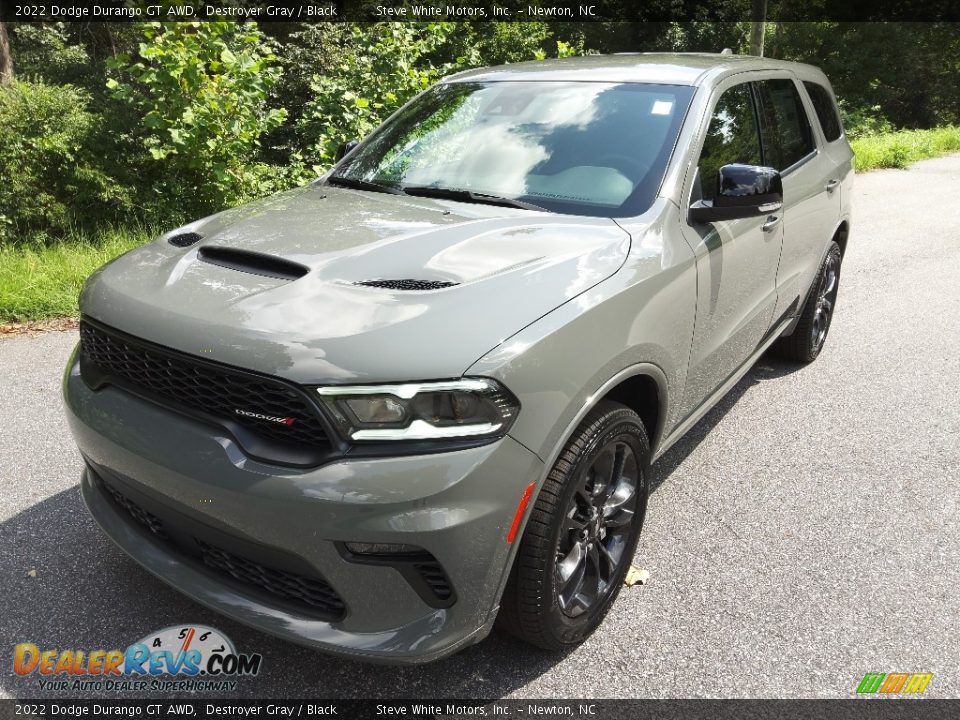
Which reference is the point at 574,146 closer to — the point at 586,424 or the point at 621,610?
the point at 586,424

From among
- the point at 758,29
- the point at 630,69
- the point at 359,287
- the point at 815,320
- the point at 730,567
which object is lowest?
the point at 730,567

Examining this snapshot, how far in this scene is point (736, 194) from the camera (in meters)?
2.88

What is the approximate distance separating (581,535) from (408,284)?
0.98 meters

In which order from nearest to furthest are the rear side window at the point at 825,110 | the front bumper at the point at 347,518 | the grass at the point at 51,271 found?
the front bumper at the point at 347,518 < the rear side window at the point at 825,110 < the grass at the point at 51,271

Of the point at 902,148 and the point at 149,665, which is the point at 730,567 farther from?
the point at 902,148

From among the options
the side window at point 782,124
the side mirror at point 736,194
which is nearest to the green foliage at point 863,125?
the side window at point 782,124

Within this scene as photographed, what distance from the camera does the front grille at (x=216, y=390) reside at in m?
1.93

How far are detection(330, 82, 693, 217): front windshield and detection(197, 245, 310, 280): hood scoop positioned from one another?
950 millimetres

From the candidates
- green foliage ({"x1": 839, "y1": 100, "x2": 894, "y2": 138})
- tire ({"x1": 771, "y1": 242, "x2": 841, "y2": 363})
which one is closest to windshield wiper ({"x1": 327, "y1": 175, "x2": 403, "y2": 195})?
tire ({"x1": 771, "y1": 242, "x2": 841, "y2": 363})

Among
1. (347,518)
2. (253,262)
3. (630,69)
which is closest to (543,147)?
(630,69)

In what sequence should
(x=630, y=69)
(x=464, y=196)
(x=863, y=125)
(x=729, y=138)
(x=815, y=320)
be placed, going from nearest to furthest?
(x=464, y=196), (x=729, y=138), (x=630, y=69), (x=815, y=320), (x=863, y=125)

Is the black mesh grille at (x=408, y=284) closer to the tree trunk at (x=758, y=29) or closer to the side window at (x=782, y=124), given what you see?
the side window at (x=782, y=124)

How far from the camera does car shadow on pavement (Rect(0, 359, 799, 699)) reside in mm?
2344

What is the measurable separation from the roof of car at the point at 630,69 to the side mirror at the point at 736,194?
62 cm
